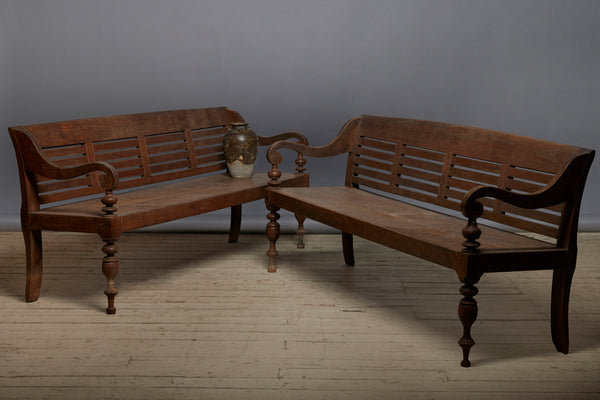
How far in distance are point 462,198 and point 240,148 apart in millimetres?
1902

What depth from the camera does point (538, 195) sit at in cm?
378

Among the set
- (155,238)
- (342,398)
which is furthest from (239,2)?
(342,398)

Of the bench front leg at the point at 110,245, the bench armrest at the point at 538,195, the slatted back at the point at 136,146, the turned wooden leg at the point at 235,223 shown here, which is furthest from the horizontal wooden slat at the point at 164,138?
the bench armrest at the point at 538,195

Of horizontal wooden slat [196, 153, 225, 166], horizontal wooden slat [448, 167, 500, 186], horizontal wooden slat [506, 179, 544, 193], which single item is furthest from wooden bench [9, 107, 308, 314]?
horizontal wooden slat [506, 179, 544, 193]

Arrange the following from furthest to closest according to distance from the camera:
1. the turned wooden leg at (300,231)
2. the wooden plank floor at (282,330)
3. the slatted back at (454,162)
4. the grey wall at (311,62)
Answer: the grey wall at (311,62)
the turned wooden leg at (300,231)
the slatted back at (454,162)
the wooden plank floor at (282,330)

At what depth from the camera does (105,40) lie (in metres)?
6.54

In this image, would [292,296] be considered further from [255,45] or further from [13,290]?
[255,45]

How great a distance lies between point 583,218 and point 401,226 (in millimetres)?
2760

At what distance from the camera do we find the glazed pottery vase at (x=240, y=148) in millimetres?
5625

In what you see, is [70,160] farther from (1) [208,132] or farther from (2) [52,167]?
(1) [208,132]

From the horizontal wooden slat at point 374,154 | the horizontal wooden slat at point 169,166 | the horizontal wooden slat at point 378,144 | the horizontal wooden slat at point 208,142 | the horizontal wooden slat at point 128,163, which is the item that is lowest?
the horizontal wooden slat at point 169,166

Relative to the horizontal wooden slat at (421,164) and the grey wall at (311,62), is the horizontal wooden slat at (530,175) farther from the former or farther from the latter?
the grey wall at (311,62)

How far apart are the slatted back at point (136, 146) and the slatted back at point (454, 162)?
1106 mm

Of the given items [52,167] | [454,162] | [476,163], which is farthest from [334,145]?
[52,167]
